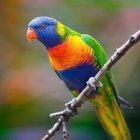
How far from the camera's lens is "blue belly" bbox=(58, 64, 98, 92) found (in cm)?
154

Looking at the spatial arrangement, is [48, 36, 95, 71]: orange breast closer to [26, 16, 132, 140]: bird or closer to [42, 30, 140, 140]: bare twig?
[26, 16, 132, 140]: bird

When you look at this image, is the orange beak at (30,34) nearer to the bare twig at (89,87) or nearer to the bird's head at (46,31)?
the bird's head at (46,31)

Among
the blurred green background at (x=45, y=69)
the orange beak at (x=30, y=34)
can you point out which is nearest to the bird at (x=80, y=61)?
the orange beak at (x=30, y=34)

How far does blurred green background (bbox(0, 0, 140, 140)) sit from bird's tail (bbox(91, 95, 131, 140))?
1588 mm

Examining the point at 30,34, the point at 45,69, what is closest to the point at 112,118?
the point at 30,34

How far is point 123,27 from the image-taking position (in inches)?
127

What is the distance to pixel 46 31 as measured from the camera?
4.62 feet

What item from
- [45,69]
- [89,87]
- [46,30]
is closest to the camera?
[89,87]

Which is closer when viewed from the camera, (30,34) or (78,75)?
(30,34)

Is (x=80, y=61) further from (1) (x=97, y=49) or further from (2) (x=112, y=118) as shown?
(2) (x=112, y=118)

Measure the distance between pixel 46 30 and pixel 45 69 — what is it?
199cm

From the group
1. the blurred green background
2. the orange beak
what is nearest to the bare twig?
A: the orange beak

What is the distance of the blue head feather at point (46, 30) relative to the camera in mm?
1347

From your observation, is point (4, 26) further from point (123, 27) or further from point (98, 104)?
point (98, 104)
